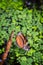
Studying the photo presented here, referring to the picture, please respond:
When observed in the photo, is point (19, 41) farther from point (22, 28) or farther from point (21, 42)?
point (22, 28)

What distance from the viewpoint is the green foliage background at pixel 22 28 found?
2223 millimetres

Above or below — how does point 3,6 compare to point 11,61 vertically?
above

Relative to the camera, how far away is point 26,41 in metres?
2.41

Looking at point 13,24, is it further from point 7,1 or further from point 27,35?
point 7,1

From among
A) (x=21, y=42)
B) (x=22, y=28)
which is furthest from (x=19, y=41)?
(x=22, y=28)

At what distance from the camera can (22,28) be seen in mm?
2654

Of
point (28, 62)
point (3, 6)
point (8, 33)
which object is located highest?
point (3, 6)

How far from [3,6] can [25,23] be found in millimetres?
507

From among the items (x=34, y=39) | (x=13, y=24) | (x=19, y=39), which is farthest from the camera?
(x=13, y=24)

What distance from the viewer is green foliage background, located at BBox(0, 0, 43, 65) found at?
87.5 inches

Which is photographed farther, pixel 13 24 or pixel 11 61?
pixel 13 24

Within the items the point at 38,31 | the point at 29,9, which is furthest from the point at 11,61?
the point at 29,9

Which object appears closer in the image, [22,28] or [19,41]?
[19,41]

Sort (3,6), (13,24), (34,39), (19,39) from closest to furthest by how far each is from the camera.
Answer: (19,39), (34,39), (13,24), (3,6)
